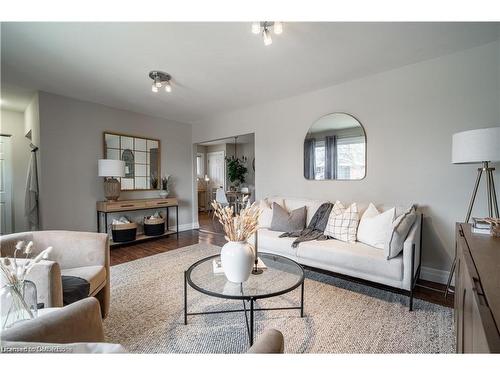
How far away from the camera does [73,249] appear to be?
189 centimetres

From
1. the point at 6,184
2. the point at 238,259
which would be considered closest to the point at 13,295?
the point at 238,259

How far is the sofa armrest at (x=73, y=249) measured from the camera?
1888 millimetres

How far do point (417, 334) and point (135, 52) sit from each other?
340 cm

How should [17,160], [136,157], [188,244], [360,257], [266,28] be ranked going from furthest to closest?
1. [136,157]
2. [17,160]
3. [188,244]
4. [360,257]
5. [266,28]

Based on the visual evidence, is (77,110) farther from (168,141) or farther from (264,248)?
(264,248)

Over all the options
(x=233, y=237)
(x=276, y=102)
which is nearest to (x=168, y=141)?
(x=276, y=102)

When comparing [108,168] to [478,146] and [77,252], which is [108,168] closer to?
[77,252]

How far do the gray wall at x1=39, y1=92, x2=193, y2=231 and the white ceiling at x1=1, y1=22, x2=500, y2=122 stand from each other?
36 centimetres

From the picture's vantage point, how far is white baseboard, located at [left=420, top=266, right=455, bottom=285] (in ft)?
8.24

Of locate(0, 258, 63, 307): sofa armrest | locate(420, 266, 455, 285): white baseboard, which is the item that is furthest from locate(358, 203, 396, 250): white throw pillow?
locate(0, 258, 63, 307): sofa armrest

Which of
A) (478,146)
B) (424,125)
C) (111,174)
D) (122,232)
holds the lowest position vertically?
(122,232)

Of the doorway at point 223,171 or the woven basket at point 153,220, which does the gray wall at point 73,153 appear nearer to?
the woven basket at point 153,220

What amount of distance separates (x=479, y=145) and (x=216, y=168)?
22.4ft
